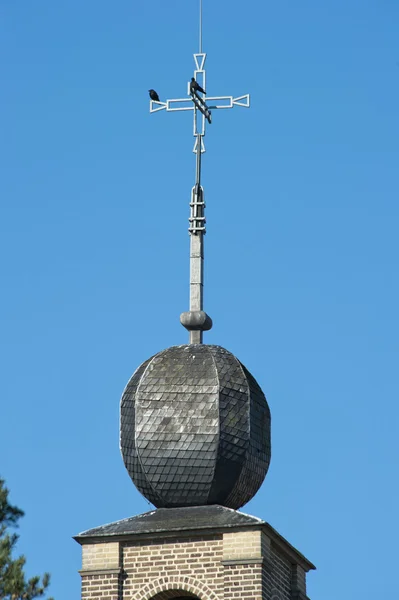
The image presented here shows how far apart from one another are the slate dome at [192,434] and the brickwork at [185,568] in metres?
0.99

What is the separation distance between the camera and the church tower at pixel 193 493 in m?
34.1

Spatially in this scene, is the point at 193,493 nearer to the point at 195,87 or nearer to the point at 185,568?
the point at 185,568

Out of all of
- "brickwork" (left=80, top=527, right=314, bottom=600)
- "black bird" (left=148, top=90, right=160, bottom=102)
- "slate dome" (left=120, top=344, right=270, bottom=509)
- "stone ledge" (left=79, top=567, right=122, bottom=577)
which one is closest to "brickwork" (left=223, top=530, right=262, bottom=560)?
"brickwork" (left=80, top=527, right=314, bottom=600)

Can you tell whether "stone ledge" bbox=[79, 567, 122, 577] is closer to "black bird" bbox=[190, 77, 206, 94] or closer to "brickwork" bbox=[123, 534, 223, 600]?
"brickwork" bbox=[123, 534, 223, 600]

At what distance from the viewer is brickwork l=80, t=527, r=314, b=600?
33781mm

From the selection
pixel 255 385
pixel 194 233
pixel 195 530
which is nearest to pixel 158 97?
pixel 194 233

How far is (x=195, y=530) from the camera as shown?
3419 cm

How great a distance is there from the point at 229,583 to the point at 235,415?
299 centimetres

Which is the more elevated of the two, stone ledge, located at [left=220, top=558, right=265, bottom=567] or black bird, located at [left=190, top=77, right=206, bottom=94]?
black bird, located at [left=190, top=77, right=206, bottom=94]

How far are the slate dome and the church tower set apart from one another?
0.02 m

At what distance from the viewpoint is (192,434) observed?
34.8 m

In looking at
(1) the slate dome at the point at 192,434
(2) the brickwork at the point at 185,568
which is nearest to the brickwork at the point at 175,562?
(2) the brickwork at the point at 185,568

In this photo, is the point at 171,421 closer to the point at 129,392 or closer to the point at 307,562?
the point at 129,392

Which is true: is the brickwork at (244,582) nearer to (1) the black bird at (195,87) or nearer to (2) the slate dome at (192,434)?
(2) the slate dome at (192,434)
